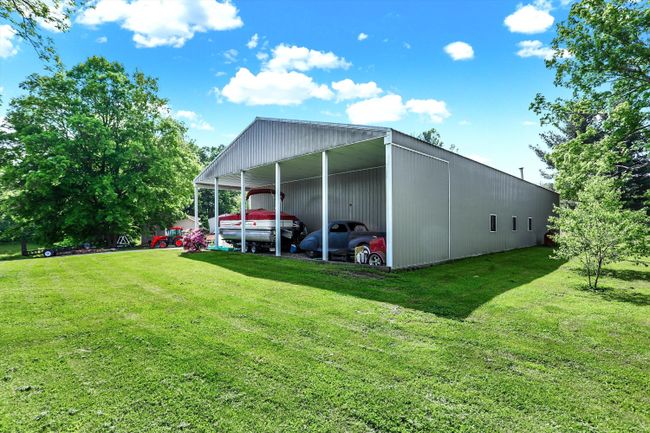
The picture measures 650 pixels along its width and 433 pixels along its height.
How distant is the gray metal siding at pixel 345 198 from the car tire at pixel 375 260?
197 inches

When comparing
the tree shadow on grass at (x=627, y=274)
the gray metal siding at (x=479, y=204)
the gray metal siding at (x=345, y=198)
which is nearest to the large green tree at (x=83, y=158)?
the gray metal siding at (x=345, y=198)

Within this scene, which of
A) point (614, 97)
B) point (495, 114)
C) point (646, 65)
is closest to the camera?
point (646, 65)

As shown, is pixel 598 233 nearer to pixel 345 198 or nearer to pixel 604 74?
pixel 604 74

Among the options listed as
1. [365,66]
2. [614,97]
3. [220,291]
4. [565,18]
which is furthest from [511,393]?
[565,18]

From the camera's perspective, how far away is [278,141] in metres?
13.5

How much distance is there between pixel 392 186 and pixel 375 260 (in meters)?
2.67

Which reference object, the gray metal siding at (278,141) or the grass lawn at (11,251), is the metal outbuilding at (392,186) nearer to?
the gray metal siding at (278,141)

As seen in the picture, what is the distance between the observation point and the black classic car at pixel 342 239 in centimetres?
1161

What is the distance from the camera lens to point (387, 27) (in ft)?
37.9

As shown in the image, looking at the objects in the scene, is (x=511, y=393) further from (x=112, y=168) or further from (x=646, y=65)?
(x=112, y=168)

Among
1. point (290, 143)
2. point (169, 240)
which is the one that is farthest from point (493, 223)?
point (169, 240)

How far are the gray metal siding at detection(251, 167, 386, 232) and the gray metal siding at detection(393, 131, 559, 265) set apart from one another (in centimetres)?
364

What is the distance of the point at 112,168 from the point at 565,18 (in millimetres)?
26595

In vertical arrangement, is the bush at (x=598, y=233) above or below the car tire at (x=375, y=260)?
above
